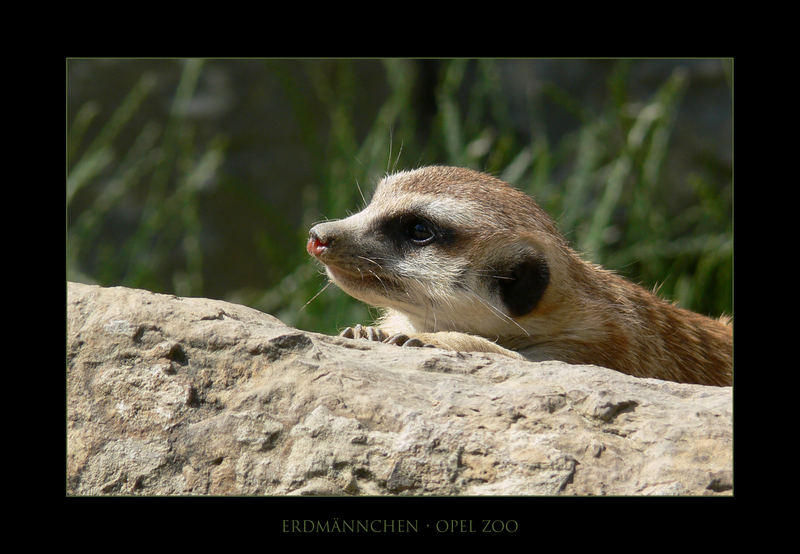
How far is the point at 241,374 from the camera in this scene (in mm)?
2303

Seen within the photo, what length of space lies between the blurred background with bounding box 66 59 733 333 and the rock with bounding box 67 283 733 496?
327 cm

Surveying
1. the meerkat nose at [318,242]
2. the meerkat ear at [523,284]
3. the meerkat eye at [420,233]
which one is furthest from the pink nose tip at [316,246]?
the meerkat ear at [523,284]

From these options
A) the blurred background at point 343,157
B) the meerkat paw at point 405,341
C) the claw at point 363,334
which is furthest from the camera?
the blurred background at point 343,157

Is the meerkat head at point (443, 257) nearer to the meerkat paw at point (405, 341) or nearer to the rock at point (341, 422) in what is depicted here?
the meerkat paw at point (405, 341)

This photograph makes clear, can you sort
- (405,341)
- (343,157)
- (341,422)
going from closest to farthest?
(341,422) → (405,341) → (343,157)

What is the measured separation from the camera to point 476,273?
129 inches

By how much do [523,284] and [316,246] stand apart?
31.4 inches

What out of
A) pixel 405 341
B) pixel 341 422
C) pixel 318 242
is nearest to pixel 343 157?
pixel 318 242

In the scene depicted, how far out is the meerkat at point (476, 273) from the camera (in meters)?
3.22

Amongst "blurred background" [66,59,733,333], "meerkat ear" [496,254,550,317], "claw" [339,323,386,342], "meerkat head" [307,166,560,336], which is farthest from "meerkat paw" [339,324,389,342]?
"blurred background" [66,59,733,333]

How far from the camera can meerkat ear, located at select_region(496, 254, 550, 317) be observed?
10.8 ft

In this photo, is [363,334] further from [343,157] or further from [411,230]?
[343,157]

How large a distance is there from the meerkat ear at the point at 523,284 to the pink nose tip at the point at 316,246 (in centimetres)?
68

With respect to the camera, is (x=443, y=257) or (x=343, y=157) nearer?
(x=443, y=257)
